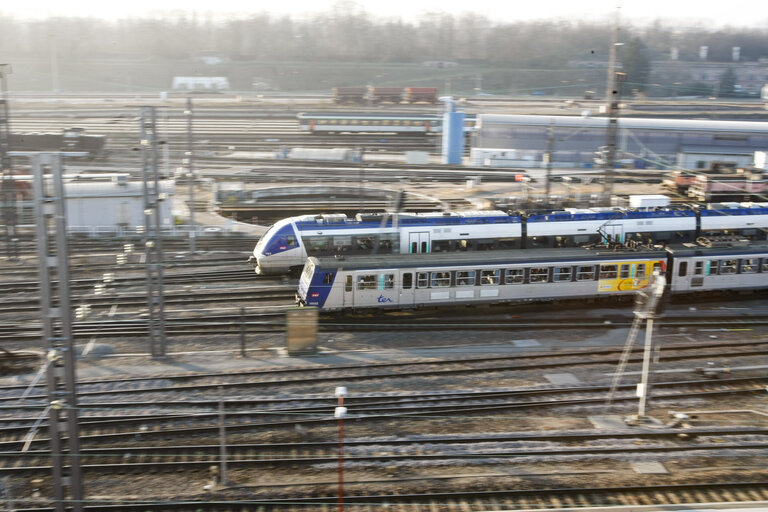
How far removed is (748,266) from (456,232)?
7.48 metres

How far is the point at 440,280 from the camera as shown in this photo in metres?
16.2

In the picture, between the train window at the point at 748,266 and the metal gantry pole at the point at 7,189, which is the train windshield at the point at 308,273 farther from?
the train window at the point at 748,266

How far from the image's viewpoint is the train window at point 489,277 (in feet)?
53.5

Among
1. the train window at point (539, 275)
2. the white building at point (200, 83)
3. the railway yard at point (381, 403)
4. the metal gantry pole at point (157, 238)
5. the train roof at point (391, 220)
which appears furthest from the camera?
the white building at point (200, 83)

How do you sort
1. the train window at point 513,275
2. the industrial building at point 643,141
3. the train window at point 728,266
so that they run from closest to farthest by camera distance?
the train window at point 513,275 → the train window at point 728,266 → the industrial building at point 643,141

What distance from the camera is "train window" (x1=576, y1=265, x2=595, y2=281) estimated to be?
16.7m

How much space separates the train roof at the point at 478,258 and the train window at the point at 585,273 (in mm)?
220

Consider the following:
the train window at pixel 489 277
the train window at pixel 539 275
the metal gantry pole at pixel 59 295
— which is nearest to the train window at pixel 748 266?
the train window at pixel 539 275

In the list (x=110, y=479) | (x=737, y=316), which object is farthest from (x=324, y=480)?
(x=737, y=316)

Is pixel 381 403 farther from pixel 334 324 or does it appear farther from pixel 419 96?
pixel 419 96

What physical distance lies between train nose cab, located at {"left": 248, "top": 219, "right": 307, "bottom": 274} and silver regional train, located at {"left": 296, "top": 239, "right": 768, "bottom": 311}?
2.19 meters

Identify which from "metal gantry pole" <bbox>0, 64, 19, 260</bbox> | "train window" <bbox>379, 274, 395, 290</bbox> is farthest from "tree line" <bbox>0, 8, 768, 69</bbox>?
"train window" <bbox>379, 274, 395, 290</bbox>

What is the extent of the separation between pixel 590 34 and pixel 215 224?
53.3 m

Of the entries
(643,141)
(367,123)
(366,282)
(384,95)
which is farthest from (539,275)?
(384,95)
